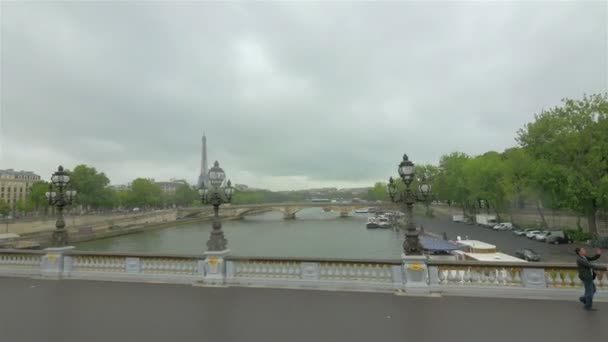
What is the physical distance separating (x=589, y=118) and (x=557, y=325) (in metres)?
30.2

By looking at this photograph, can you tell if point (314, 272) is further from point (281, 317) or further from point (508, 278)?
point (508, 278)

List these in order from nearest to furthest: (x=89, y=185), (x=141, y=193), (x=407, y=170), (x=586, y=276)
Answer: (x=586, y=276)
(x=407, y=170)
(x=89, y=185)
(x=141, y=193)

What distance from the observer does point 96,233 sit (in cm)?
4659

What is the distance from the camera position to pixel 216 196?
9617 mm

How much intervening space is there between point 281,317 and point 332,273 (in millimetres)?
2450

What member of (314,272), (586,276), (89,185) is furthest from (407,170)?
(89,185)

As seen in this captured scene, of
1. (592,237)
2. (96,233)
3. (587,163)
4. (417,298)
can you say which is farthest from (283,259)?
(96,233)

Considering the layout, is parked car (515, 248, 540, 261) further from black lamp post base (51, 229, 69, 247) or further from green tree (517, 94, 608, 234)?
black lamp post base (51, 229, 69, 247)

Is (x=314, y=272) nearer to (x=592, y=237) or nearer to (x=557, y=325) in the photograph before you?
(x=557, y=325)

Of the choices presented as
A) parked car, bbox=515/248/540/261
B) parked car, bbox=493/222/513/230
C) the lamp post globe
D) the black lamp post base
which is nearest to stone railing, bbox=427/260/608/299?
the lamp post globe

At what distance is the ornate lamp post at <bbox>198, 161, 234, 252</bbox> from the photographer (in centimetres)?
906

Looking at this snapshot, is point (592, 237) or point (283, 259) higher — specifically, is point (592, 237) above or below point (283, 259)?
below

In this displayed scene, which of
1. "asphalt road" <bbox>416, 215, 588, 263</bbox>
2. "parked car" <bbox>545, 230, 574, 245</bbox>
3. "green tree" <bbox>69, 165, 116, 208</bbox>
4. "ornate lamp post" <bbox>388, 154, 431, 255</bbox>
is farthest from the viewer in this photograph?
"green tree" <bbox>69, 165, 116, 208</bbox>

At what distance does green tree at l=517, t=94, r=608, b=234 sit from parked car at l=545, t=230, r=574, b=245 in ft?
7.63
